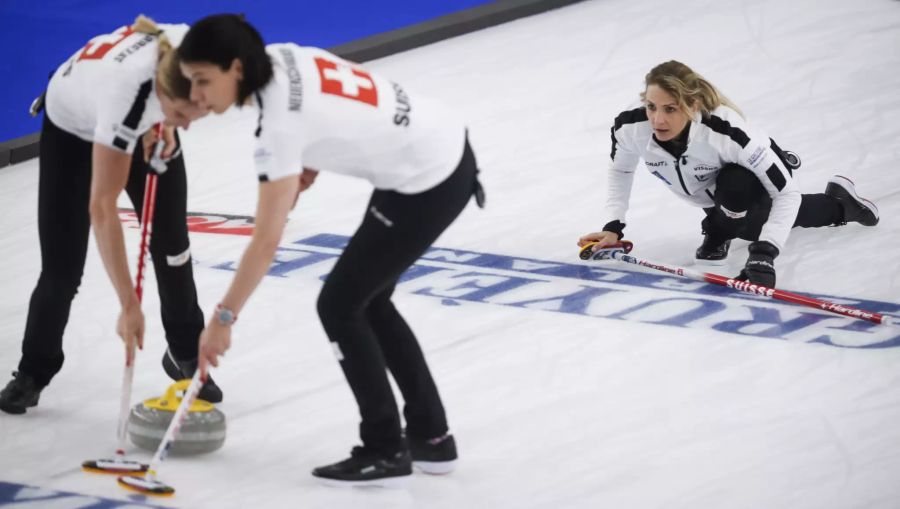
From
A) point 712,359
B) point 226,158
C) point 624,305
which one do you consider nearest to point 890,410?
point 712,359

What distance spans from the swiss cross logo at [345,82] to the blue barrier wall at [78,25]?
4.03m

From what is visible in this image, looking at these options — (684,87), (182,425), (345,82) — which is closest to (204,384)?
(182,425)

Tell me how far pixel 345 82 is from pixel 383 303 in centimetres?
55

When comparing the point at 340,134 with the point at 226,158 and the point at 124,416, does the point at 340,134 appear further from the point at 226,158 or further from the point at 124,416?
the point at 226,158

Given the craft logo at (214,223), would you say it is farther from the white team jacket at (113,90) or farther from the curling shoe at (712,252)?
the white team jacket at (113,90)

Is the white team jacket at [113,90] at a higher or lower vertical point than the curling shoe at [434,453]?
higher

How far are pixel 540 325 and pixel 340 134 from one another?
155 centimetres

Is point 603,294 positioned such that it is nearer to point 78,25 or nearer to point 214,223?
point 214,223

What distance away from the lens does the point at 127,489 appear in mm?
3121

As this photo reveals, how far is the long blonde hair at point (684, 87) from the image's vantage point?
4215mm

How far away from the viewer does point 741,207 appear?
4.42m

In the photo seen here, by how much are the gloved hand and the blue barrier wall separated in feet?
11.7

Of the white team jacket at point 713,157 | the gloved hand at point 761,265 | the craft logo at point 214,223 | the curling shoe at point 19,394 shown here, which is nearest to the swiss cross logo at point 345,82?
the curling shoe at point 19,394

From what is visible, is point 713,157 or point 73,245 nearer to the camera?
point 73,245
